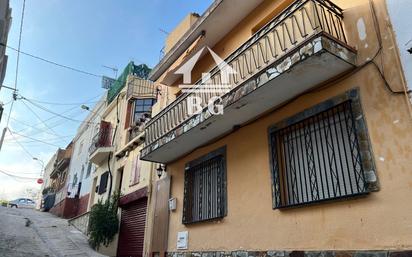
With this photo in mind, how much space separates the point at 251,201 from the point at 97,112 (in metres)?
17.4

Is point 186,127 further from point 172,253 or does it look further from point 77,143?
point 77,143

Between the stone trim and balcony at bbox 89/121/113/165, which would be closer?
the stone trim

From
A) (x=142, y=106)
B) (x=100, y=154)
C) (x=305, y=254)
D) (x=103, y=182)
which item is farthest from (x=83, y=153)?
Result: (x=305, y=254)

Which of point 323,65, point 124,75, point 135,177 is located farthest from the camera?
point 124,75

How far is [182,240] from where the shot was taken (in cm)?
857

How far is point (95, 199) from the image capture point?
17.2 m

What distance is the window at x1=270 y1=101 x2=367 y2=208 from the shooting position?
515 cm

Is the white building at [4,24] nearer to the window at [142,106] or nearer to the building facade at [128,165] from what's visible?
the building facade at [128,165]

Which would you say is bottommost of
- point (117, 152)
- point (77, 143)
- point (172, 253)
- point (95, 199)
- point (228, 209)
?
point (172, 253)

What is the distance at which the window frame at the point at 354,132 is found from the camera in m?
4.71

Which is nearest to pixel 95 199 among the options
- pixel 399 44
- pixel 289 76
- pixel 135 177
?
pixel 135 177

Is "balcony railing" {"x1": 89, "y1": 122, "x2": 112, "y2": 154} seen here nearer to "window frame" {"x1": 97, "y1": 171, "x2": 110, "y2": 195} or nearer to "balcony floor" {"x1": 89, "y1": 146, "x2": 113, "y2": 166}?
"balcony floor" {"x1": 89, "y1": 146, "x2": 113, "y2": 166}

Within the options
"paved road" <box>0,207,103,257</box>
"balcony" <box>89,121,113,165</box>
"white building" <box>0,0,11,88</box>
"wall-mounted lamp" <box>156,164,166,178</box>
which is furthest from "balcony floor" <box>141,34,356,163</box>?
"balcony" <box>89,121,113,165</box>

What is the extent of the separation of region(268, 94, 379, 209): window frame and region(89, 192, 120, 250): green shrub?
8762mm
